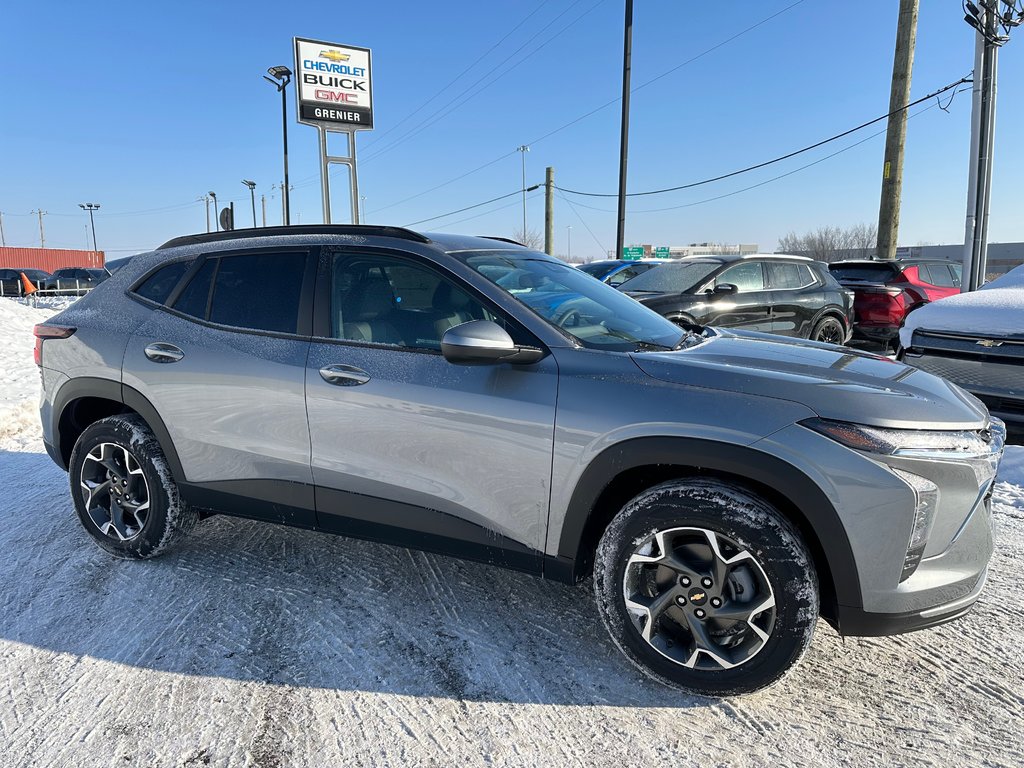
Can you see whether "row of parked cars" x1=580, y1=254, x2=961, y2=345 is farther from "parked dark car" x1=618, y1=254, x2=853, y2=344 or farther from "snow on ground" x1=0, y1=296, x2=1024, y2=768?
"snow on ground" x1=0, y1=296, x2=1024, y2=768

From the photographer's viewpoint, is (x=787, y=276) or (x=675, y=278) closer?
(x=675, y=278)

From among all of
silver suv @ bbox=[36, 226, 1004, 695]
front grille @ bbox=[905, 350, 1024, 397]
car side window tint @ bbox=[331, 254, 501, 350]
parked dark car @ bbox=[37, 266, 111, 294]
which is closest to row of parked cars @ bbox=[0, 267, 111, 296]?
parked dark car @ bbox=[37, 266, 111, 294]

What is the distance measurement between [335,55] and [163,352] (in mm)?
13364

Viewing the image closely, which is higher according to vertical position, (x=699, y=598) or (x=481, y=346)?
(x=481, y=346)

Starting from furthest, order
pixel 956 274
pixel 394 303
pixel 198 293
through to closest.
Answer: pixel 956 274 < pixel 198 293 < pixel 394 303

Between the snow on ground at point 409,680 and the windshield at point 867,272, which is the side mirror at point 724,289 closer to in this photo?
the windshield at point 867,272

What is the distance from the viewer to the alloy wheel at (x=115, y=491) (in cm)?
346

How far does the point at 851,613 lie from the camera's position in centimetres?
224

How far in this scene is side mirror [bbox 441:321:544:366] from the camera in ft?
8.09

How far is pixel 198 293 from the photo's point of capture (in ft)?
11.1

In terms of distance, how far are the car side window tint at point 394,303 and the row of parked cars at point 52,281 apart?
30.9 m

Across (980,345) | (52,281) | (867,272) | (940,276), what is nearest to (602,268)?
(867,272)

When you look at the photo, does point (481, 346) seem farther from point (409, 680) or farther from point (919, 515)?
point (919, 515)

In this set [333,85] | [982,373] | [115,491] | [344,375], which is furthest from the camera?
[333,85]
